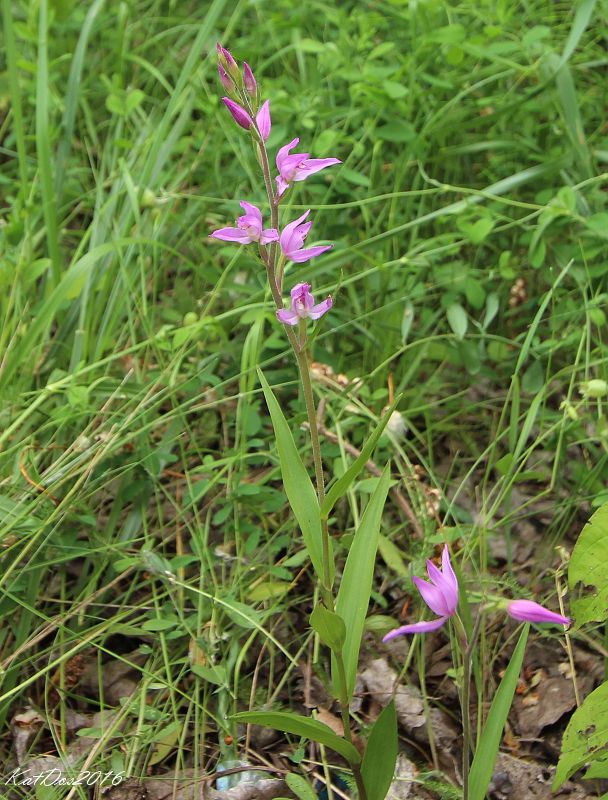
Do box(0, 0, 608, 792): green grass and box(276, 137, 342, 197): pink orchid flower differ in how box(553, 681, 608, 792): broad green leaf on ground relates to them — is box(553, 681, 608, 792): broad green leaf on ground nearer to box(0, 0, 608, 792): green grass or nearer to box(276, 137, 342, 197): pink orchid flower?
box(0, 0, 608, 792): green grass

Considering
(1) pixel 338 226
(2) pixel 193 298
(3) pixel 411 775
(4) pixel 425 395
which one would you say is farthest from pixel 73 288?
(3) pixel 411 775

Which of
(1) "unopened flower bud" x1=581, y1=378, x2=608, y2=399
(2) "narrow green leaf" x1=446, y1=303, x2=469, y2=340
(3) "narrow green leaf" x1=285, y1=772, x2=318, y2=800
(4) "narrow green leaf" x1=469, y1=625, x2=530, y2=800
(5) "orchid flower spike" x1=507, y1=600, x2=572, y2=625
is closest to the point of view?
(5) "orchid flower spike" x1=507, y1=600, x2=572, y2=625

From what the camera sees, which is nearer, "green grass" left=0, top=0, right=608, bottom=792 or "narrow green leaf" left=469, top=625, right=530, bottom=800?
"narrow green leaf" left=469, top=625, right=530, bottom=800

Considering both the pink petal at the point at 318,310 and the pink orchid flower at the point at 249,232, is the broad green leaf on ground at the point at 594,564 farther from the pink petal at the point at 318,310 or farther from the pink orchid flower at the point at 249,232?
the pink orchid flower at the point at 249,232

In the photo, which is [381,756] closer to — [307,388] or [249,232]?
[307,388]

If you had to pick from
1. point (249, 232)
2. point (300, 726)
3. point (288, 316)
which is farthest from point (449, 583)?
point (249, 232)

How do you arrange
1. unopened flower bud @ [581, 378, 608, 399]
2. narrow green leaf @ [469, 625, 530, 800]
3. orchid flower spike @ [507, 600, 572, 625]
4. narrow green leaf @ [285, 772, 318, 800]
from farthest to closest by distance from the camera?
unopened flower bud @ [581, 378, 608, 399] → narrow green leaf @ [285, 772, 318, 800] → narrow green leaf @ [469, 625, 530, 800] → orchid flower spike @ [507, 600, 572, 625]

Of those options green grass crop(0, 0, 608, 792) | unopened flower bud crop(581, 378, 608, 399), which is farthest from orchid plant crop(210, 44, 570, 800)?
unopened flower bud crop(581, 378, 608, 399)
